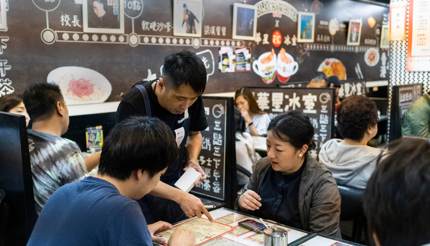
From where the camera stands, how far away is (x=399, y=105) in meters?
4.11

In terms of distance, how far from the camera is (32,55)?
327cm

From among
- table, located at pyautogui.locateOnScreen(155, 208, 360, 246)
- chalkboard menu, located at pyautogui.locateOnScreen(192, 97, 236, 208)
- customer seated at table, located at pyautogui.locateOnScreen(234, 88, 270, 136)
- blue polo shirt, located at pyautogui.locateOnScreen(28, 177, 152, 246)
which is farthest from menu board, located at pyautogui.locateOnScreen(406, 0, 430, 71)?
blue polo shirt, located at pyautogui.locateOnScreen(28, 177, 152, 246)

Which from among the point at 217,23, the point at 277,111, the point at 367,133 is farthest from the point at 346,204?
the point at 217,23

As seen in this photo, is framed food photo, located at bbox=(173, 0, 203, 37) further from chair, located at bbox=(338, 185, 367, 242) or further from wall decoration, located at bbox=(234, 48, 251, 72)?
chair, located at bbox=(338, 185, 367, 242)

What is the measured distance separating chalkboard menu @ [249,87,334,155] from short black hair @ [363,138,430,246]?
2.94 m

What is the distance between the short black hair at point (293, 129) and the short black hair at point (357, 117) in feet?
2.23

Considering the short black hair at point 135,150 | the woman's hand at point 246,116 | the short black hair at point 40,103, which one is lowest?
the woman's hand at point 246,116

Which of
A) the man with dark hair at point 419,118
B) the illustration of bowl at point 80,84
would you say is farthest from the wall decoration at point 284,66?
the illustration of bowl at point 80,84

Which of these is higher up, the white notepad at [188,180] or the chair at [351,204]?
the white notepad at [188,180]

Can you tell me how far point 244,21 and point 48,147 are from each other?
355 centimetres

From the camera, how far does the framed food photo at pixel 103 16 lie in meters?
3.53

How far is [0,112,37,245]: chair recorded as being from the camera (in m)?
1.74

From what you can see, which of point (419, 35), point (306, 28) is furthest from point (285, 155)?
point (306, 28)

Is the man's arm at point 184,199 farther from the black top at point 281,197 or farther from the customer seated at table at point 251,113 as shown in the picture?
the customer seated at table at point 251,113
